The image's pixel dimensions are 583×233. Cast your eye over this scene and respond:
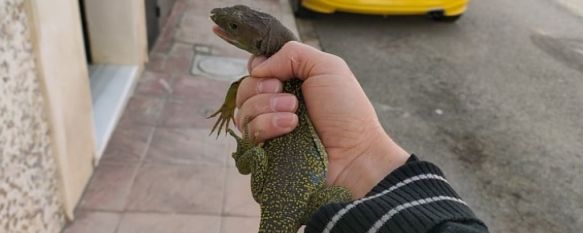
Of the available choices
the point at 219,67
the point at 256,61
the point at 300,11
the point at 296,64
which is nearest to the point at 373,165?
the point at 296,64

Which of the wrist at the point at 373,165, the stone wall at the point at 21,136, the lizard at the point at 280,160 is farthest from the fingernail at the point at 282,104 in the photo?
the stone wall at the point at 21,136

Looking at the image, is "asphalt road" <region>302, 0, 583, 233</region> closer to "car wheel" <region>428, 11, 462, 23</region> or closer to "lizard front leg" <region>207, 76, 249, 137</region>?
"car wheel" <region>428, 11, 462, 23</region>

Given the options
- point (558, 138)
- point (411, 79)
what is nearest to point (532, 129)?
point (558, 138)

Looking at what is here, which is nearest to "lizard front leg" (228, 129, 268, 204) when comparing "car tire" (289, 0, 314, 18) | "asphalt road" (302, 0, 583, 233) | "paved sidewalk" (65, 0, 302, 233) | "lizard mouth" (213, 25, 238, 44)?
"lizard mouth" (213, 25, 238, 44)

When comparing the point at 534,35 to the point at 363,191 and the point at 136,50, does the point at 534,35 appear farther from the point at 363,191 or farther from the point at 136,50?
the point at 363,191

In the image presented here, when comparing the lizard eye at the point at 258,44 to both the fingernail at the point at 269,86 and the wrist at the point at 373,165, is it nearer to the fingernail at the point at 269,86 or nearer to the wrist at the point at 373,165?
the fingernail at the point at 269,86

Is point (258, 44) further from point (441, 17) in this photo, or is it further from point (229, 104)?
point (441, 17)
